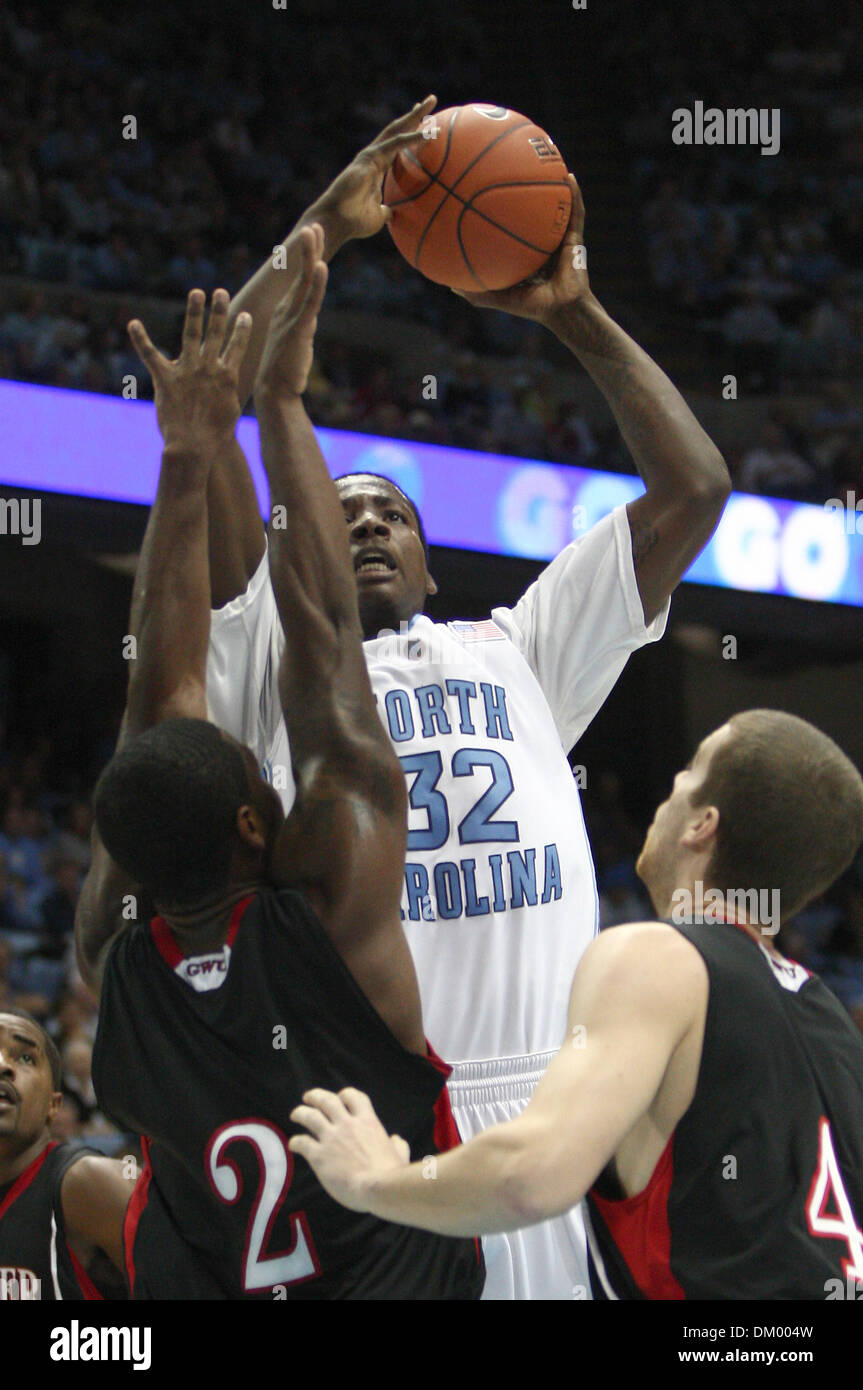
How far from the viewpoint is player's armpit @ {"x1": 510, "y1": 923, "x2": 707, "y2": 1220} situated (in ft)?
5.91

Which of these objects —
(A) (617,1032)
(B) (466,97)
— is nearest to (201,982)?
(A) (617,1032)

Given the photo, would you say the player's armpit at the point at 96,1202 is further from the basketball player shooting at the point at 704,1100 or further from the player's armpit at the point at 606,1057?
the player's armpit at the point at 606,1057

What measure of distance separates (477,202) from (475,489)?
541 centimetres

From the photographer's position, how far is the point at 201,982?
85.7 inches

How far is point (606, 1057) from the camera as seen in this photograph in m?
1.88

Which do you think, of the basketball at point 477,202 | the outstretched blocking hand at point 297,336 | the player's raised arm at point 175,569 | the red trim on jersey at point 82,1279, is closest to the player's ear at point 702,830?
the player's raised arm at point 175,569

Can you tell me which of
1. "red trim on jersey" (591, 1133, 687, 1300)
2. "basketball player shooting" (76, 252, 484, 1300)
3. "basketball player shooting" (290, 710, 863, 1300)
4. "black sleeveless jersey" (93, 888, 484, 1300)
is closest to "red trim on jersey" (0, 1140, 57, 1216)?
"basketball player shooting" (76, 252, 484, 1300)

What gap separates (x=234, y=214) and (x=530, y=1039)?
936 cm

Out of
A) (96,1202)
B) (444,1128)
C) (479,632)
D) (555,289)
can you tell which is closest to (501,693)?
(479,632)

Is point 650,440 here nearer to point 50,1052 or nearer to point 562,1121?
point 562,1121

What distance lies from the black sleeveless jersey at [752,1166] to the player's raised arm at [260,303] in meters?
1.33

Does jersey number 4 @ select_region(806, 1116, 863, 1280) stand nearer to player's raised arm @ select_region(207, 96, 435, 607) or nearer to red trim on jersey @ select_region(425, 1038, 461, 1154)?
red trim on jersey @ select_region(425, 1038, 461, 1154)

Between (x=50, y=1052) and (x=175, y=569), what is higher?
(x=175, y=569)

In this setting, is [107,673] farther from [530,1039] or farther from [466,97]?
[530,1039]
